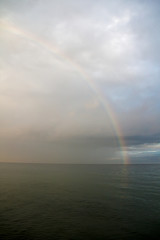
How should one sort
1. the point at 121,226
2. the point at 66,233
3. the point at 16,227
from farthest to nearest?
the point at 121,226 → the point at 16,227 → the point at 66,233

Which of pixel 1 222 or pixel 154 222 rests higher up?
pixel 1 222

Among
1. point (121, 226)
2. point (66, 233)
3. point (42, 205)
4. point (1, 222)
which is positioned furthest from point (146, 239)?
point (42, 205)

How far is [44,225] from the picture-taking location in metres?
33.2

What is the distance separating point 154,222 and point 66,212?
752 inches

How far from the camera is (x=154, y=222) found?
35.8 meters

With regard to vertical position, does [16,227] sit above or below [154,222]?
above

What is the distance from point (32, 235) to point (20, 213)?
559 inches

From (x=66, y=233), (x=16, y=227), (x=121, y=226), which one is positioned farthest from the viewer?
(x=121, y=226)

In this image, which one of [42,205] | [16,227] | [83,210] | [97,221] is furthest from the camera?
[42,205]

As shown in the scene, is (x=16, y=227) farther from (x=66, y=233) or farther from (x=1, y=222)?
(x=66, y=233)

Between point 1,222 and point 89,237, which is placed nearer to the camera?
point 89,237

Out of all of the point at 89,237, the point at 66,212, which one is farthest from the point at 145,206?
the point at 89,237

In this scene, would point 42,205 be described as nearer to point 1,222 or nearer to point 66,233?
point 1,222

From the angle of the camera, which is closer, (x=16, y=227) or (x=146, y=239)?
(x=146, y=239)
